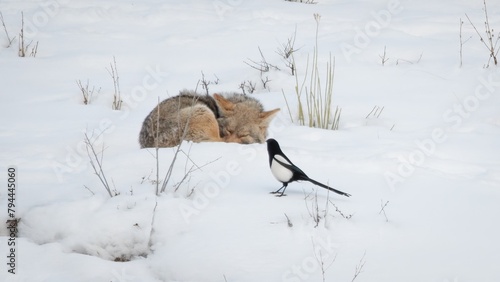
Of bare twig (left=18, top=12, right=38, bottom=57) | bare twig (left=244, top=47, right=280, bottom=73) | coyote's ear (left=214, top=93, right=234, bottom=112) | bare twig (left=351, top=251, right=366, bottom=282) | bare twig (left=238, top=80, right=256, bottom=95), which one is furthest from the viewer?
bare twig (left=18, top=12, right=38, bottom=57)

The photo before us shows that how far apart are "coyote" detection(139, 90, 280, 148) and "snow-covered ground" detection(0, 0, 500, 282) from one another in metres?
0.25

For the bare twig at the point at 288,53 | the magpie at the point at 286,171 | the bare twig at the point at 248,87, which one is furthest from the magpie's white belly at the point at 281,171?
the bare twig at the point at 288,53

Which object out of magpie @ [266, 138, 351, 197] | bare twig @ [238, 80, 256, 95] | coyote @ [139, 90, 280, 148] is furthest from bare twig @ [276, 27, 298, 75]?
magpie @ [266, 138, 351, 197]

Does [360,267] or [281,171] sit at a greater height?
[281,171]

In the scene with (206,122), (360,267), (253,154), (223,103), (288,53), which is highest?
(288,53)

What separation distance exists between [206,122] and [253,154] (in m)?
0.68

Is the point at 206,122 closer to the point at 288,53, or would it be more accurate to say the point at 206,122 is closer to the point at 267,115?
the point at 267,115

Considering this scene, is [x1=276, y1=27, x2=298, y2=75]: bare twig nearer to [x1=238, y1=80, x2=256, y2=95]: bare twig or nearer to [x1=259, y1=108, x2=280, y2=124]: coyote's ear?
[x1=238, y1=80, x2=256, y2=95]: bare twig

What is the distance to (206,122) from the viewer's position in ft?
19.3

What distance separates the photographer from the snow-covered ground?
147 inches

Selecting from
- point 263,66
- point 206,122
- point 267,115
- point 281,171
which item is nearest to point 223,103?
point 206,122

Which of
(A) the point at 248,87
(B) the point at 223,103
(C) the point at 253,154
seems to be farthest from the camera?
(A) the point at 248,87

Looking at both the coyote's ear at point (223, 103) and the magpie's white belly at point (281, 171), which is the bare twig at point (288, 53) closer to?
the coyote's ear at point (223, 103)

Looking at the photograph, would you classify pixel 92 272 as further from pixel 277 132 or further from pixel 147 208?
pixel 277 132
